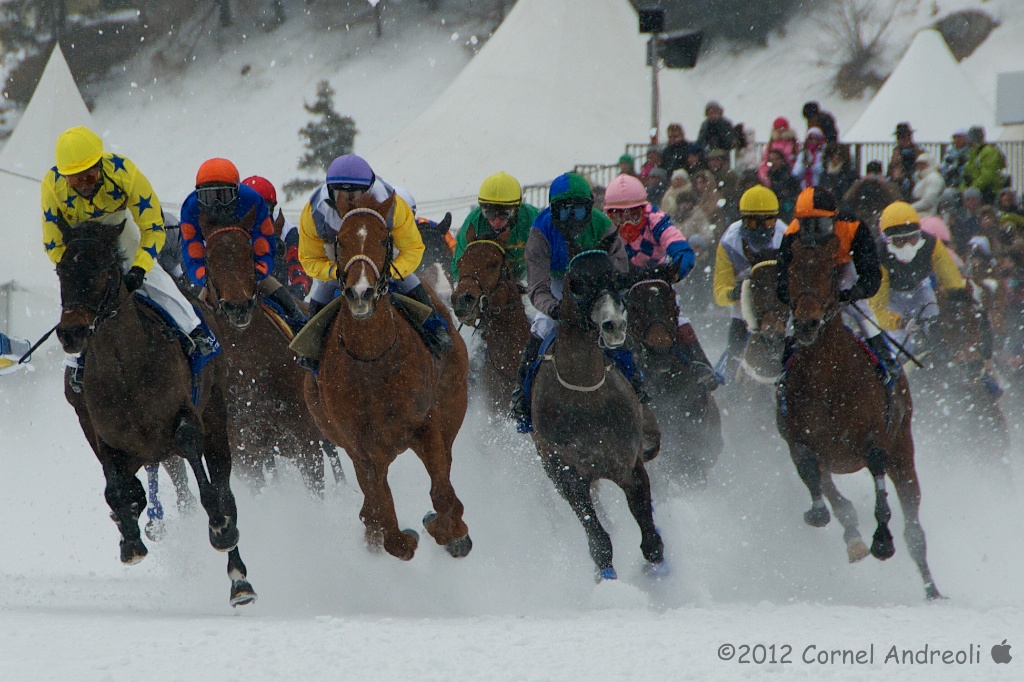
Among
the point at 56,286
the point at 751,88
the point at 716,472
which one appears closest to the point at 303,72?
the point at 751,88

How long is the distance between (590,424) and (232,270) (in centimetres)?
218

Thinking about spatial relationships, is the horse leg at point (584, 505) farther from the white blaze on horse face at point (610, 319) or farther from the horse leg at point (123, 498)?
the horse leg at point (123, 498)

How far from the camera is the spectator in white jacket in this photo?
13359mm

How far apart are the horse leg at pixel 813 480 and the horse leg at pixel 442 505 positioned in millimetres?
2011

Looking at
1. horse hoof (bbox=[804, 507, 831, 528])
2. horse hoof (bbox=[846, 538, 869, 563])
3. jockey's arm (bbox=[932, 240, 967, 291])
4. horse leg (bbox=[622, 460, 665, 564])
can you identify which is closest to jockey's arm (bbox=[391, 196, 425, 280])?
horse leg (bbox=[622, 460, 665, 564])

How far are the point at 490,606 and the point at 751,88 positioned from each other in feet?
136

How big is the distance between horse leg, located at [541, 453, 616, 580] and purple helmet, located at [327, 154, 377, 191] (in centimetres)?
192

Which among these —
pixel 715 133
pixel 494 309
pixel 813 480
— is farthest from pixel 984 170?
pixel 813 480

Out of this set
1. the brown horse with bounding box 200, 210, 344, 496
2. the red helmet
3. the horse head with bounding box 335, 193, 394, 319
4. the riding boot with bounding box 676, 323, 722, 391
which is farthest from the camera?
the red helmet

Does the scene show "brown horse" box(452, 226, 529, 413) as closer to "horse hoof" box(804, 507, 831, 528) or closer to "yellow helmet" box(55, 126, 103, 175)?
"horse hoof" box(804, 507, 831, 528)

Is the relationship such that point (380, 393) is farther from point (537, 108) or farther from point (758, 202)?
point (537, 108)

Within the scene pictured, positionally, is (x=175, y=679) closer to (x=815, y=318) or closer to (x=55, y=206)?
(x=55, y=206)

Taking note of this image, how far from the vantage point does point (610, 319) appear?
6.53 meters

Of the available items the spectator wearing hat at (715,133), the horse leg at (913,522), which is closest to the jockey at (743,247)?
the horse leg at (913,522)
